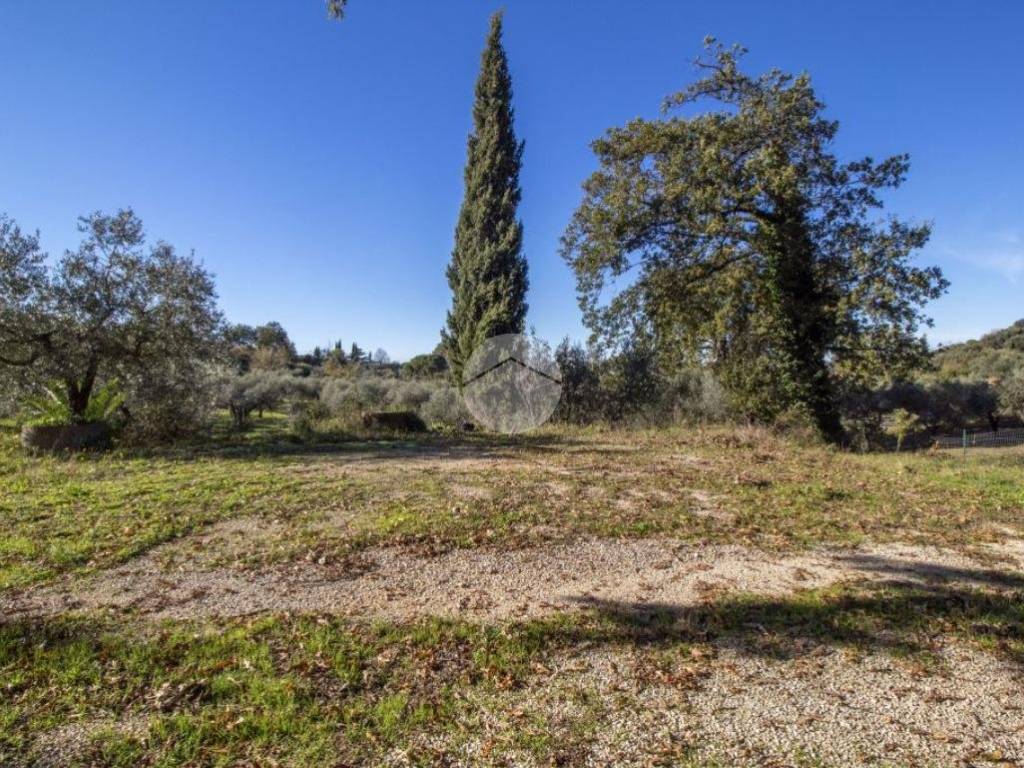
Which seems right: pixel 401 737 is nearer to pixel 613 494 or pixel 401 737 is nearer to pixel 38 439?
pixel 613 494

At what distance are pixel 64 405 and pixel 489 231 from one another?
11.8 metres

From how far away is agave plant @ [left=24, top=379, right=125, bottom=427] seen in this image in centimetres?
1030

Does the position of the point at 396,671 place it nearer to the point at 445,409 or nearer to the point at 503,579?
the point at 503,579

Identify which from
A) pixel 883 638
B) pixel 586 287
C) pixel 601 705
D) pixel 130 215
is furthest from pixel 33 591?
pixel 586 287

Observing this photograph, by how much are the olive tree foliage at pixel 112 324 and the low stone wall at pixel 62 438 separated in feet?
1.75

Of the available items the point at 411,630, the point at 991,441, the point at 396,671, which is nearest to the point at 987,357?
the point at 991,441

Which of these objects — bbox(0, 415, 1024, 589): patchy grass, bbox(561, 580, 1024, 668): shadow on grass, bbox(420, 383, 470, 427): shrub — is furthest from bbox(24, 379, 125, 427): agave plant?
bbox(561, 580, 1024, 668): shadow on grass

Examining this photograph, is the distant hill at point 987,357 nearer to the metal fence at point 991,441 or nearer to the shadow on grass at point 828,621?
the metal fence at point 991,441

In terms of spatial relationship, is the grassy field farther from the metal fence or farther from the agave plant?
the metal fence

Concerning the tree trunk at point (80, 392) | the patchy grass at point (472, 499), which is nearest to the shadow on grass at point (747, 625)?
the patchy grass at point (472, 499)

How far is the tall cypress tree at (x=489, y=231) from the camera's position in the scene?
16.7 metres

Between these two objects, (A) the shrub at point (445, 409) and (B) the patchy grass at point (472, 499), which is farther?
(A) the shrub at point (445, 409)

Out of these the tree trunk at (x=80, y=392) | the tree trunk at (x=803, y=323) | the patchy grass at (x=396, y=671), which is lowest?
the patchy grass at (x=396, y=671)

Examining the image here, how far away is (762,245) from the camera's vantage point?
1252 centimetres
